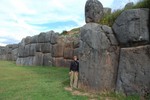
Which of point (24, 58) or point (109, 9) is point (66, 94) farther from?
point (24, 58)

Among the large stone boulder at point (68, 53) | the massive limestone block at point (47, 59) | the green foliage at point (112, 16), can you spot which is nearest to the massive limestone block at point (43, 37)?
the massive limestone block at point (47, 59)

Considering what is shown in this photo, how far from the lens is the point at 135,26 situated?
1092 centimetres

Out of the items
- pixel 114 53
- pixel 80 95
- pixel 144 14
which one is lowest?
pixel 80 95

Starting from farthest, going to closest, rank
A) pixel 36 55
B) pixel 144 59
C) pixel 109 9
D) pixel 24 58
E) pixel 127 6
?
1. pixel 24 58
2. pixel 36 55
3. pixel 109 9
4. pixel 127 6
5. pixel 144 59

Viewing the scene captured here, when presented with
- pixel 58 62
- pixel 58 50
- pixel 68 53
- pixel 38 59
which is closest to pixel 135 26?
pixel 68 53

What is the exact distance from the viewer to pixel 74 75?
42.6ft

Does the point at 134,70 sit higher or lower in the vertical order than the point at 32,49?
lower

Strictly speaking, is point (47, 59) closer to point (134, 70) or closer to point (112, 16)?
point (112, 16)

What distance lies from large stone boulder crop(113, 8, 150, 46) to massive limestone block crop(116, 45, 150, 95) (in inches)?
12.8

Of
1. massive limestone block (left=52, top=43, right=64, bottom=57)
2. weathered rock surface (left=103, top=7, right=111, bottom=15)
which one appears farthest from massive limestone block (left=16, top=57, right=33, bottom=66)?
weathered rock surface (left=103, top=7, right=111, bottom=15)

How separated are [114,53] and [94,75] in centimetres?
124

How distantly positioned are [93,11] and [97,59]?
2.45 metres

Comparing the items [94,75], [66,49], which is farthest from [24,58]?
[94,75]

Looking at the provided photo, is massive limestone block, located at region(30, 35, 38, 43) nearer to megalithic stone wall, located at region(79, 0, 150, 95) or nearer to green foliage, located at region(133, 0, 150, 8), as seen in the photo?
megalithic stone wall, located at region(79, 0, 150, 95)
